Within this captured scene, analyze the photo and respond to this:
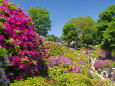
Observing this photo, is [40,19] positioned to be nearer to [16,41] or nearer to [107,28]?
[107,28]

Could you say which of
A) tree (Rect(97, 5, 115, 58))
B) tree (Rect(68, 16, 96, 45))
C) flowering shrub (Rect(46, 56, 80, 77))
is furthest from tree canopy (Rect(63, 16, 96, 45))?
flowering shrub (Rect(46, 56, 80, 77))

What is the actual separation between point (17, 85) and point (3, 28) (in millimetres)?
2181

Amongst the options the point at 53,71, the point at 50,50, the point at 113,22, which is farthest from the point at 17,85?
the point at 113,22

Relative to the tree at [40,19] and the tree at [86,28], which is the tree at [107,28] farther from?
the tree at [40,19]

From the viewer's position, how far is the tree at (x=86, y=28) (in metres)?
38.2

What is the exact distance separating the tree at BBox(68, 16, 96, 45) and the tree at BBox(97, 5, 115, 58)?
16490 millimetres

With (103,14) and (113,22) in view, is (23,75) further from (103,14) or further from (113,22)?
(103,14)

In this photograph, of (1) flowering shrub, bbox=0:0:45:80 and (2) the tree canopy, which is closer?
(1) flowering shrub, bbox=0:0:45:80

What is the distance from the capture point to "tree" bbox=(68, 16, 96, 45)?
38250 millimetres

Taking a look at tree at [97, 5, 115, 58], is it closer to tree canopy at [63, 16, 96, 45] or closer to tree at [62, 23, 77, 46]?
tree at [62, 23, 77, 46]

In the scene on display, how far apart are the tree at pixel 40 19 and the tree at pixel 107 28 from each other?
22967mm

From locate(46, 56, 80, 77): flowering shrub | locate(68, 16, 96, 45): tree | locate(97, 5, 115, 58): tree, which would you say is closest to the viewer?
locate(46, 56, 80, 77): flowering shrub

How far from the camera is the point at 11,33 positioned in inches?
183

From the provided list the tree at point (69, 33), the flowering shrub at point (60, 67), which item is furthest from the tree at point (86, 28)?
the flowering shrub at point (60, 67)
